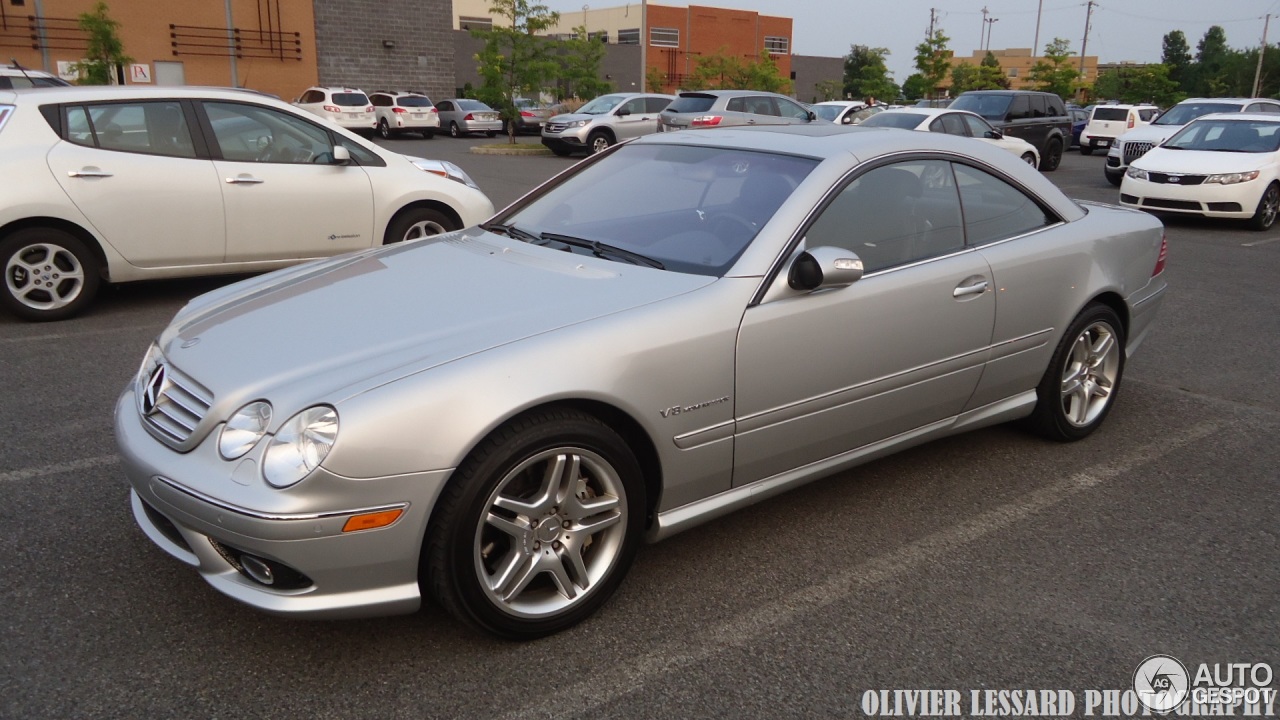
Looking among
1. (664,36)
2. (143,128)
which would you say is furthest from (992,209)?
(664,36)

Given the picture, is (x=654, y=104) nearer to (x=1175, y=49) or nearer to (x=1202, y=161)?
(x=1202, y=161)

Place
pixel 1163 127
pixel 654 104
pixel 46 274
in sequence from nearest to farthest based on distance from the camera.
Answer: pixel 46 274 → pixel 1163 127 → pixel 654 104

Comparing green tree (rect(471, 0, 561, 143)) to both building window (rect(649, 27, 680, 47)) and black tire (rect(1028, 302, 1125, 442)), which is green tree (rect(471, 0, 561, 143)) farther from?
building window (rect(649, 27, 680, 47))

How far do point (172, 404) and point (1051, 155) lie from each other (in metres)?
21.9

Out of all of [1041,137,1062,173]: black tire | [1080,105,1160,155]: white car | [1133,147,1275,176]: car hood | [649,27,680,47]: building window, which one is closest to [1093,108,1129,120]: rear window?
[1080,105,1160,155]: white car

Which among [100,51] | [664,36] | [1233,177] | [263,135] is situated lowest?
[1233,177]

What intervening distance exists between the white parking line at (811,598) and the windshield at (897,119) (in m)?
12.9

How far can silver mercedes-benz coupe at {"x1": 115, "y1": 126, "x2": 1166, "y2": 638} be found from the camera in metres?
2.65

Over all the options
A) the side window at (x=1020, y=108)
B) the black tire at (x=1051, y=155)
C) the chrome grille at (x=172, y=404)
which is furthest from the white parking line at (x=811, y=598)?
the black tire at (x=1051, y=155)

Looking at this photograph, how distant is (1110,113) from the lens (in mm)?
27281

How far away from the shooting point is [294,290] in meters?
3.55

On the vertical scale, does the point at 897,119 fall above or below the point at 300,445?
above

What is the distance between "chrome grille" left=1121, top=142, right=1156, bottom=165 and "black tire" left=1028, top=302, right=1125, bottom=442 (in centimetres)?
1401

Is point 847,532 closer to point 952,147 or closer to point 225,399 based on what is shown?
point 952,147
